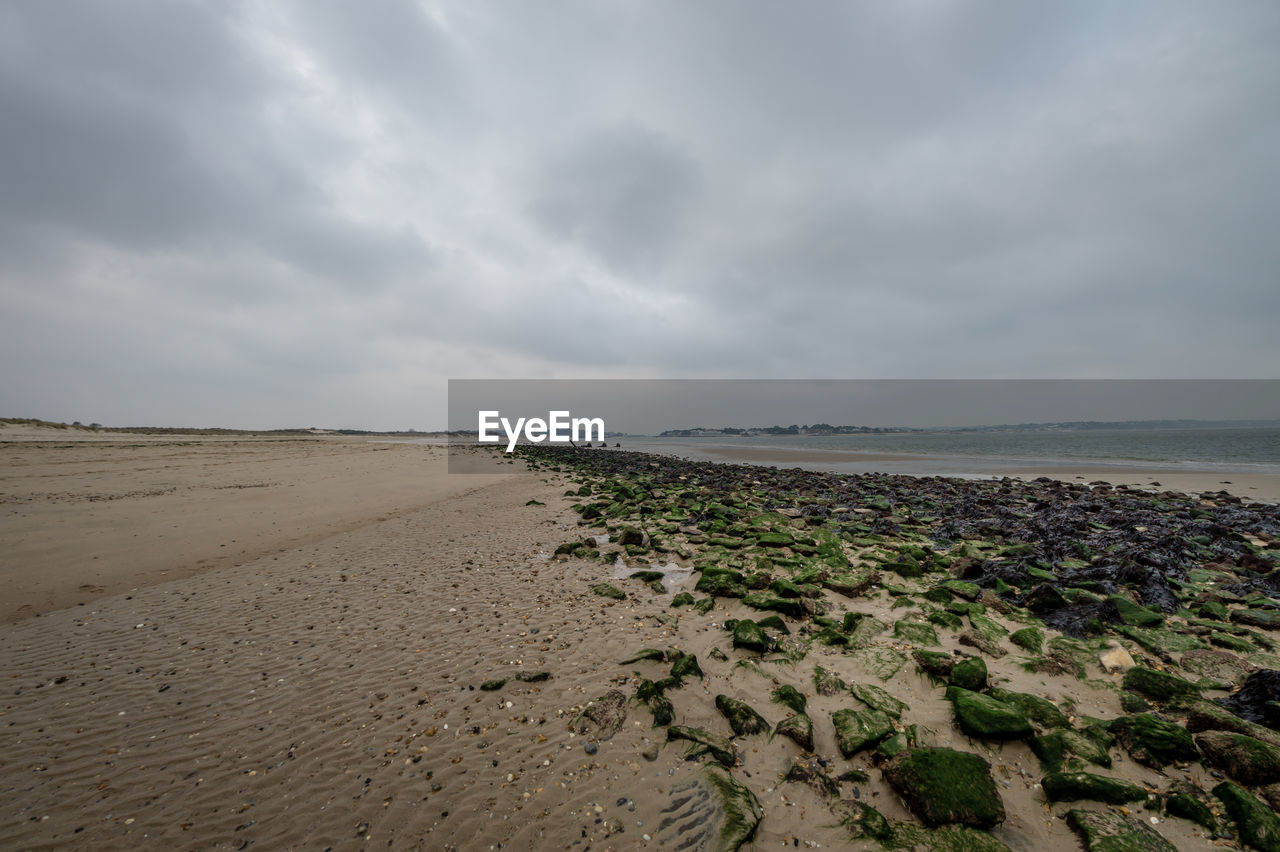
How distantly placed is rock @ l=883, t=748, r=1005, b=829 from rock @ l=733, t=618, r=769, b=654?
2.21 meters

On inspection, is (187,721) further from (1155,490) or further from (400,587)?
(1155,490)

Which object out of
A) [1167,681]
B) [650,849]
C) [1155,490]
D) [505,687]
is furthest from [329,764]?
[1155,490]

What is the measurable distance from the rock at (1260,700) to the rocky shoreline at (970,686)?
0.02 m

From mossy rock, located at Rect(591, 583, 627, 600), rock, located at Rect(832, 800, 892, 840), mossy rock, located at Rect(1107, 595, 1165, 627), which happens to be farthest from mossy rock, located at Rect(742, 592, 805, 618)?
mossy rock, located at Rect(1107, 595, 1165, 627)

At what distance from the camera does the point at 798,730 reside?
14.8 feet

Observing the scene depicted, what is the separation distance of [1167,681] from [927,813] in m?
3.91

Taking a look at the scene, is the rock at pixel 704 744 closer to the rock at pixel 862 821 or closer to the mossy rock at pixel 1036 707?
the rock at pixel 862 821

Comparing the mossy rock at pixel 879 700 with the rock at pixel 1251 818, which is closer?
the rock at pixel 1251 818

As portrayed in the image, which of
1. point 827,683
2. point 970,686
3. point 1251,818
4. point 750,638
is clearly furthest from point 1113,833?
point 750,638

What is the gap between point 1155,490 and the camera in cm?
2323

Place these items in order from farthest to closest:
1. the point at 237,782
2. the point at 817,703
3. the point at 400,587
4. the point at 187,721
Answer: the point at 400,587 → the point at 817,703 → the point at 187,721 → the point at 237,782

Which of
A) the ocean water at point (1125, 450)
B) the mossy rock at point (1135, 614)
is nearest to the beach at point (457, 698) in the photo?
the mossy rock at point (1135, 614)

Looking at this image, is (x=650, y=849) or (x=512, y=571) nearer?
(x=650, y=849)

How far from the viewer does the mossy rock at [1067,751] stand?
13.2ft
